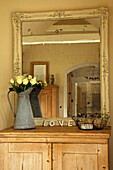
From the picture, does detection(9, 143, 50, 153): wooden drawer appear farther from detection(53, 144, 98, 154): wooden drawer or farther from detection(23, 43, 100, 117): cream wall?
detection(23, 43, 100, 117): cream wall

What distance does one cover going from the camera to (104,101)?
2.74 meters

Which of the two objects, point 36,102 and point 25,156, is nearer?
point 25,156

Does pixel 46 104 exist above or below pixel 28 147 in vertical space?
above

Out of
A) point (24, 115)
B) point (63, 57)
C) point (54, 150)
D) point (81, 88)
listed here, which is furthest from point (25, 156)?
point (63, 57)

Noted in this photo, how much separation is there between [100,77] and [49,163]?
1058 mm

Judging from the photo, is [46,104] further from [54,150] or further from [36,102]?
[54,150]

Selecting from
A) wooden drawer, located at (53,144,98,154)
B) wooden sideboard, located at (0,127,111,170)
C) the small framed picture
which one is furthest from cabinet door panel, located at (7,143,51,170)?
the small framed picture

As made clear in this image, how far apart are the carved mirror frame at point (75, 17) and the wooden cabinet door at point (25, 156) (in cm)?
57

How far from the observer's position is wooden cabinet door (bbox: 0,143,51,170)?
2.24 meters

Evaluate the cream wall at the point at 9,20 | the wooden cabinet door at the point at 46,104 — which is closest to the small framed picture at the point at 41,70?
the wooden cabinet door at the point at 46,104

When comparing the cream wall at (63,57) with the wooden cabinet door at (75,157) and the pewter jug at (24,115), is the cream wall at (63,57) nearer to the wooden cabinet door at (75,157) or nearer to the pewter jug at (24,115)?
the pewter jug at (24,115)

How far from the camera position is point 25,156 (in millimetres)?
2260

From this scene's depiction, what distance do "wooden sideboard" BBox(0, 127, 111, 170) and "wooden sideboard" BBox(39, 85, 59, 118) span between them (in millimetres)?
497

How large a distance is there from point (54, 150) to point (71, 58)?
1.03m
